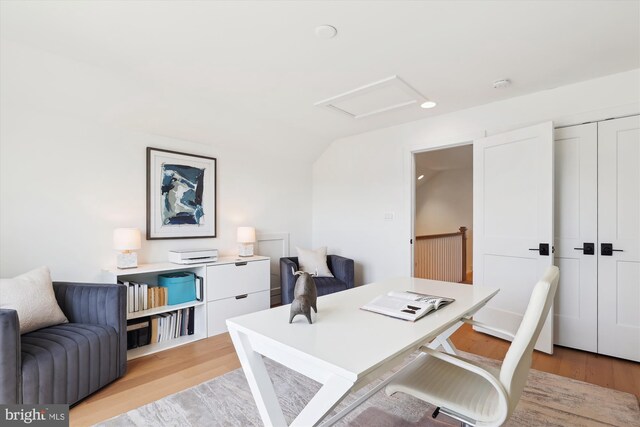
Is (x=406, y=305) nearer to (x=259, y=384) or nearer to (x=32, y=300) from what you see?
Answer: (x=259, y=384)

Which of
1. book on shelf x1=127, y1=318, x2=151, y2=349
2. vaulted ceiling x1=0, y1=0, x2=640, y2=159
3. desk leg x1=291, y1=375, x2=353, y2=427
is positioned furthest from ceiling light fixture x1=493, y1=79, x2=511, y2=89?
book on shelf x1=127, y1=318, x2=151, y2=349

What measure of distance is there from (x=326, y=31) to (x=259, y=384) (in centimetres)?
196

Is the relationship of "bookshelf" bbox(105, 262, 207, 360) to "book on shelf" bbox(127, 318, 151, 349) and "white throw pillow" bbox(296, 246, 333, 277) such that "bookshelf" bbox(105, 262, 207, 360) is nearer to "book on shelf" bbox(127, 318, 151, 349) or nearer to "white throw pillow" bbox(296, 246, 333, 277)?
"book on shelf" bbox(127, 318, 151, 349)

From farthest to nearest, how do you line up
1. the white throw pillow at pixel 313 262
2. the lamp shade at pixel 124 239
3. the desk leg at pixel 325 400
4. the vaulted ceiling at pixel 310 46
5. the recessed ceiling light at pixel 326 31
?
the white throw pillow at pixel 313 262
the lamp shade at pixel 124 239
the recessed ceiling light at pixel 326 31
the vaulted ceiling at pixel 310 46
the desk leg at pixel 325 400

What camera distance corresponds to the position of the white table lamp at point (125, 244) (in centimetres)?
284

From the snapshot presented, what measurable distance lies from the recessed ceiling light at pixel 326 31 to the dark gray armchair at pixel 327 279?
7.64ft

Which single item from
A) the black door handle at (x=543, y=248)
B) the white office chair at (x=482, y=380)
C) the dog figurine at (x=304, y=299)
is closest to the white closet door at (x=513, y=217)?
the black door handle at (x=543, y=248)

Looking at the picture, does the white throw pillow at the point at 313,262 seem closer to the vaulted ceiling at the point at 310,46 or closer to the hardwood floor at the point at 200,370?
the hardwood floor at the point at 200,370

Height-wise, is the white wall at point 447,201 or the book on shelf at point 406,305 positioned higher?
the white wall at point 447,201

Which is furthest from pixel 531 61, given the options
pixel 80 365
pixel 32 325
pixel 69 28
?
pixel 32 325

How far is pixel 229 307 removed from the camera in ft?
11.0

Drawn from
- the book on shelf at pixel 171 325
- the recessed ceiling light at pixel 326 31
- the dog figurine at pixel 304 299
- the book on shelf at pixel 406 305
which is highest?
the recessed ceiling light at pixel 326 31

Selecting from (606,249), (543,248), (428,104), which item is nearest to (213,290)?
(428,104)

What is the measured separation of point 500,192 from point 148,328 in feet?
11.5
